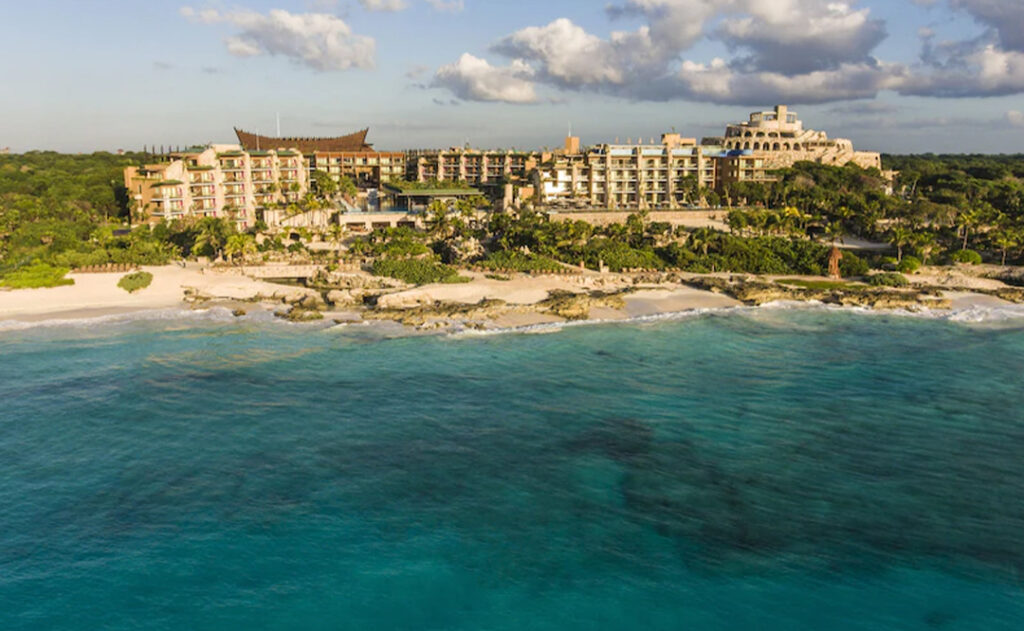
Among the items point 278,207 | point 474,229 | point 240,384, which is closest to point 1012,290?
point 474,229

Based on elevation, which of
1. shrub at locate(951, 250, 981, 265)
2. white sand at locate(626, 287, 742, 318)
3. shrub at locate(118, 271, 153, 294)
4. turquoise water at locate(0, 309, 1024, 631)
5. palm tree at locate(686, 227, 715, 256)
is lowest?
turquoise water at locate(0, 309, 1024, 631)

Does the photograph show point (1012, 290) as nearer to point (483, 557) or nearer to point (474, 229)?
point (474, 229)

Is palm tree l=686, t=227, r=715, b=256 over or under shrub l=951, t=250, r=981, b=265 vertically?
over

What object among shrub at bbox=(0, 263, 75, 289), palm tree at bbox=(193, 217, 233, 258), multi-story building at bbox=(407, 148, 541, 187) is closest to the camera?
shrub at bbox=(0, 263, 75, 289)

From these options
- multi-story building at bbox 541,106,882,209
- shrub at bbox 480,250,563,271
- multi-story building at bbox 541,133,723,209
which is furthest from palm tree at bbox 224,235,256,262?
multi-story building at bbox 541,133,723,209

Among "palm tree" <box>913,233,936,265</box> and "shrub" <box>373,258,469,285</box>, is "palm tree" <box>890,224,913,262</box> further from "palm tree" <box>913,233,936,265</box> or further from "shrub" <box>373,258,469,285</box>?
"shrub" <box>373,258,469,285</box>

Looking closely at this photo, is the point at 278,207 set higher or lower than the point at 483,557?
higher
